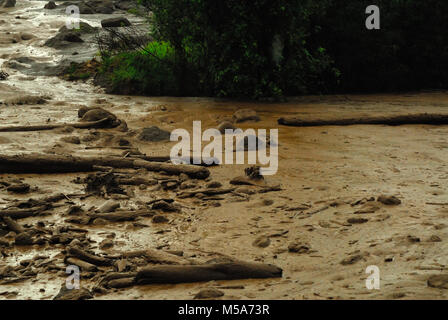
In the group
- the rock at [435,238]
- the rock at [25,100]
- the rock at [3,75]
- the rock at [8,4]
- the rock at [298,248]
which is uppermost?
the rock at [8,4]

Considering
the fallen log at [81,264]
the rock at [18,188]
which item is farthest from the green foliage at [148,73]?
the fallen log at [81,264]

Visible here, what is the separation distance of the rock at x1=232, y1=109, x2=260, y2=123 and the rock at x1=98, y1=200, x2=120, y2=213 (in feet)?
16.0

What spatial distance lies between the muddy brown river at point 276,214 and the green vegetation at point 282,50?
177cm

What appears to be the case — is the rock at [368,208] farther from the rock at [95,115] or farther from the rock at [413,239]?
the rock at [95,115]

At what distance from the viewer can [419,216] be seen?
6.07 meters

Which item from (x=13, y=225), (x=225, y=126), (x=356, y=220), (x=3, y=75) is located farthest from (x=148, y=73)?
(x=356, y=220)

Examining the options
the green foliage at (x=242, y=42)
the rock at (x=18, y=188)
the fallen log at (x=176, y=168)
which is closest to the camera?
the rock at (x=18, y=188)

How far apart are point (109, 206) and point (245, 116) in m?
5.10

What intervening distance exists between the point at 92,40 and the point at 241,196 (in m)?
13.7

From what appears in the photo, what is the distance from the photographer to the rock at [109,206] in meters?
6.91

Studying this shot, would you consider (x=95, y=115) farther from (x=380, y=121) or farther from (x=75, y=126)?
(x=380, y=121)

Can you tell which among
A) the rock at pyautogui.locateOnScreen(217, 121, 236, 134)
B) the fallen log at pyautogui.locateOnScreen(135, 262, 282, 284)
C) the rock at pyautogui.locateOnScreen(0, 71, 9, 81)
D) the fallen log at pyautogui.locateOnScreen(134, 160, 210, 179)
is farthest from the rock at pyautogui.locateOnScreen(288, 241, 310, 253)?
the rock at pyautogui.locateOnScreen(0, 71, 9, 81)

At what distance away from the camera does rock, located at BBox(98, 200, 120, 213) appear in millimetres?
6910
